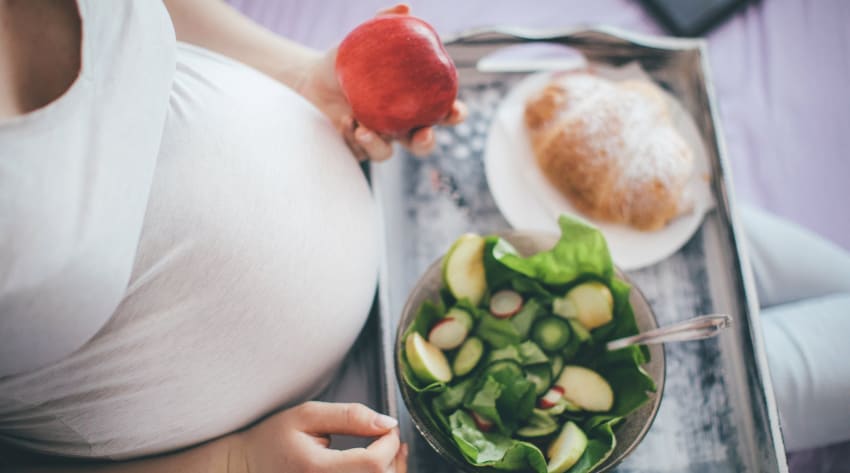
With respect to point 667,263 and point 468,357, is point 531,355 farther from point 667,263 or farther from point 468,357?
point 667,263

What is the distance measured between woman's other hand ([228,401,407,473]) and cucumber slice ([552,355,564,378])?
6.0 inches

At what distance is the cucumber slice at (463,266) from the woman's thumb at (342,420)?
136 millimetres

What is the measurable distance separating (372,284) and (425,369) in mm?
90

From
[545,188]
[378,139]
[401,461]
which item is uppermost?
[378,139]

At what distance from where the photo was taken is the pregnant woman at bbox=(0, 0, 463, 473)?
309mm

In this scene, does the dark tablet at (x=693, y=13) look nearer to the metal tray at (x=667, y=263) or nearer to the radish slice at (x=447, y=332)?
the metal tray at (x=667, y=263)

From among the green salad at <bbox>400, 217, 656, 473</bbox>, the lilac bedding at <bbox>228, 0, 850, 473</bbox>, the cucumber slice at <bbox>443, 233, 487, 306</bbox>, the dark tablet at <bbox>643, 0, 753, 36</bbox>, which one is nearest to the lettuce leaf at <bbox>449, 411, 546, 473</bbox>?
the green salad at <bbox>400, 217, 656, 473</bbox>

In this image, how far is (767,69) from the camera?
3.24 ft

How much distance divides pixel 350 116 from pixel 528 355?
280 millimetres

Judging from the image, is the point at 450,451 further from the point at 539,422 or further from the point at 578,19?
the point at 578,19

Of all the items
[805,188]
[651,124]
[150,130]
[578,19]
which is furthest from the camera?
[578,19]

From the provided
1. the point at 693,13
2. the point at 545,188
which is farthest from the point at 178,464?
the point at 693,13

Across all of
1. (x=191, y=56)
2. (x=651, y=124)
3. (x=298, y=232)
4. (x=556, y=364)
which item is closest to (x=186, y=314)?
(x=298, y=232)

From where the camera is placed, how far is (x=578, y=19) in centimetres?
103
